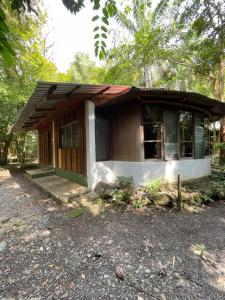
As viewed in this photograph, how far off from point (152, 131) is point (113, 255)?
14.6 ft

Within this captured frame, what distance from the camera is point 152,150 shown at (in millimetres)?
6582

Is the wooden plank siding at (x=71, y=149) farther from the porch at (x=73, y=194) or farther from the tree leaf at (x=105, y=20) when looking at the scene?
the tree leaf at (x=105, y=20)

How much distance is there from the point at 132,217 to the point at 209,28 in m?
6.23

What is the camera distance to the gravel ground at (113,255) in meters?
2.29

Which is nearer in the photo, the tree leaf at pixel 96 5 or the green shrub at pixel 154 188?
the tree leaf at pixel 96 5

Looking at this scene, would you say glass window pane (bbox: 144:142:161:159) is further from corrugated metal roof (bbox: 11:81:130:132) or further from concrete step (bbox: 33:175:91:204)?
concrete step (bbox: 33:175:91:204)

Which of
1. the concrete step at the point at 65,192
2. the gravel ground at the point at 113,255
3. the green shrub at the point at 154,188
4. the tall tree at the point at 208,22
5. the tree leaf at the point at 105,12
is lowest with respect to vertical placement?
the gravel ground at the point at 113,255

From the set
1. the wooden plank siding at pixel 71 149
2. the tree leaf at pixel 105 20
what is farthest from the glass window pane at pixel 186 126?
the tree leaf at pixel 105 20

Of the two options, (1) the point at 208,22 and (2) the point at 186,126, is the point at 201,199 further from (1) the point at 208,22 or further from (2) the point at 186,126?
(1) the point at 208,22

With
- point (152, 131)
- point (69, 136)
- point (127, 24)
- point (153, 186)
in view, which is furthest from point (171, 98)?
point (127, 24)

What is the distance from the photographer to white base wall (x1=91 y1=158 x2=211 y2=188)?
6129mm

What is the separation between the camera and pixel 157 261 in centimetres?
280

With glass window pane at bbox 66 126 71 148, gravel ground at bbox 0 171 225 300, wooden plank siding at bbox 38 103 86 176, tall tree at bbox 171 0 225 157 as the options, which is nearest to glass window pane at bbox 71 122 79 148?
wooden plank siding at bbox 38 103 86 176

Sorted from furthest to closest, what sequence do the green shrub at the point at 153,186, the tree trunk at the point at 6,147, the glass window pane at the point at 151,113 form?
1. the tree trunk at the point at 6,147
2. the glass window pane at the point at 151,113
3. the green shrub at the point at 153,186
